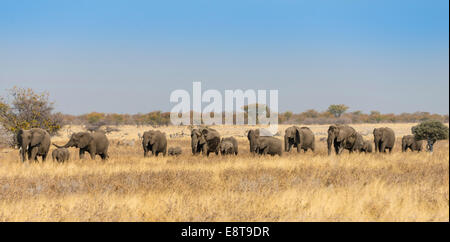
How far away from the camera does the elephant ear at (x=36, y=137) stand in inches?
711

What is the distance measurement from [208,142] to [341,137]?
24.6ft

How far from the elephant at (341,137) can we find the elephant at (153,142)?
9.42m

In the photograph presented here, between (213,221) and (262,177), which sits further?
(262,177)

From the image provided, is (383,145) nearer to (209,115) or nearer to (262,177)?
(262,177)

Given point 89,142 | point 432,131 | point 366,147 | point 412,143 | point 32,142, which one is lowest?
point 366,147

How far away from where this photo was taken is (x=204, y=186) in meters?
10.6

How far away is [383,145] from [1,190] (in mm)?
22379

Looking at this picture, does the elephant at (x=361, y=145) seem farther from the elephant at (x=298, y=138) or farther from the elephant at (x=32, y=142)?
the elephant at (x=32, y=142)

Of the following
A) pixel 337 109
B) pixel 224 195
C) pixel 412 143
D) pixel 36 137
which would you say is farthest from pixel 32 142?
pixel 337 109

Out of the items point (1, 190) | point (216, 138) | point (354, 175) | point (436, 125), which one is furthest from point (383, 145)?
point (1, 190)

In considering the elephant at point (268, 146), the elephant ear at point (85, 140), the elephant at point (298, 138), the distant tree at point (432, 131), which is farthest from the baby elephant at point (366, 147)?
the elephant ear at point (85, 140)

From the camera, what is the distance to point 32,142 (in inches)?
711

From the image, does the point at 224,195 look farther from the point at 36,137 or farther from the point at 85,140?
the point at 85,140

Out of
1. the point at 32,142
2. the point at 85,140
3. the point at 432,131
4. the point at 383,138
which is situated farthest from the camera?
the point at 383,138
